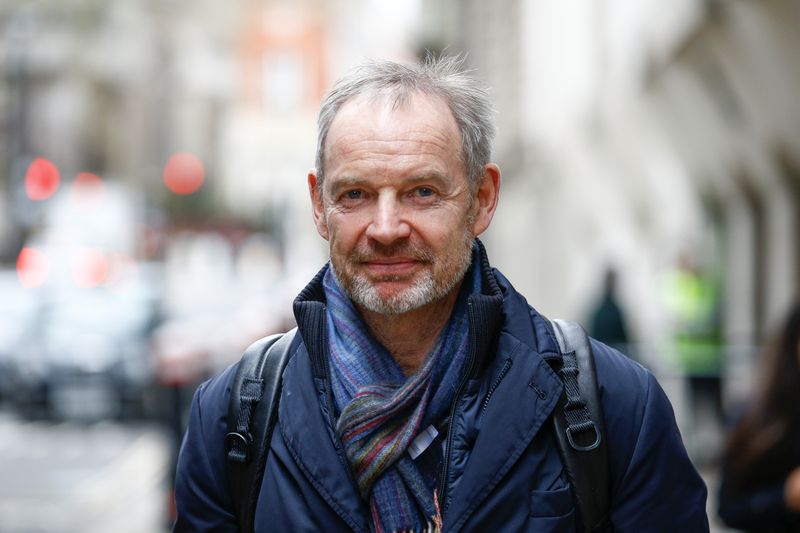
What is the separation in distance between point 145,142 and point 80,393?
49.3 meters

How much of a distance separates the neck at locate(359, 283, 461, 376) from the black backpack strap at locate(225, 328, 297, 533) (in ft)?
0.69

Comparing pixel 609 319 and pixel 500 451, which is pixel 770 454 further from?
pixel 609 319

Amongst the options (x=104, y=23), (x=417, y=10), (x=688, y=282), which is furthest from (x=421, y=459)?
(x=104, y=23)

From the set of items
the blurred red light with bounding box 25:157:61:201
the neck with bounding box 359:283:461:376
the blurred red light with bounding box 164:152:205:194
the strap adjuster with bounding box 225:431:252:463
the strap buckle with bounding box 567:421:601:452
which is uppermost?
the neck with bounding box 359:283:461:376

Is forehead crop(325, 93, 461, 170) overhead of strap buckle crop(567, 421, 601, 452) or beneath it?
overhead

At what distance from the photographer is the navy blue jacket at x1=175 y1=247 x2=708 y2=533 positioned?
254cm

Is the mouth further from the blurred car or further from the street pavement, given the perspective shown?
the blurred car

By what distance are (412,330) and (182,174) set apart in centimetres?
6283

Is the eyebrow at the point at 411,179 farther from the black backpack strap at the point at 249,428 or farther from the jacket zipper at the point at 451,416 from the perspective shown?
the black backpack strap at the point at 249,428

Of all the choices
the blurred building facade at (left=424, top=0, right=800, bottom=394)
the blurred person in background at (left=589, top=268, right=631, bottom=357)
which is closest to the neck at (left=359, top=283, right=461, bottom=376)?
the blurred building facade at (left=424, top=0, right=800, bottom=394)

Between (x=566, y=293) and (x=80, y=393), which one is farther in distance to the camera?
(x=566, y=293)

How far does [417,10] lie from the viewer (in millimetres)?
36062

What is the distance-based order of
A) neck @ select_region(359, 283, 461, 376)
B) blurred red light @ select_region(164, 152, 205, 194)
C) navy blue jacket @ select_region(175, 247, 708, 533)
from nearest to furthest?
navy blue jacket @ select_region(175, 247, 708, 533), neck @ select_region(359, 283, 461, 376), blurred red light @ select_region(164, 152, 205, 194)

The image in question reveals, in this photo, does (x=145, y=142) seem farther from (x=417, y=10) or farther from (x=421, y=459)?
(x=421, y=459)
